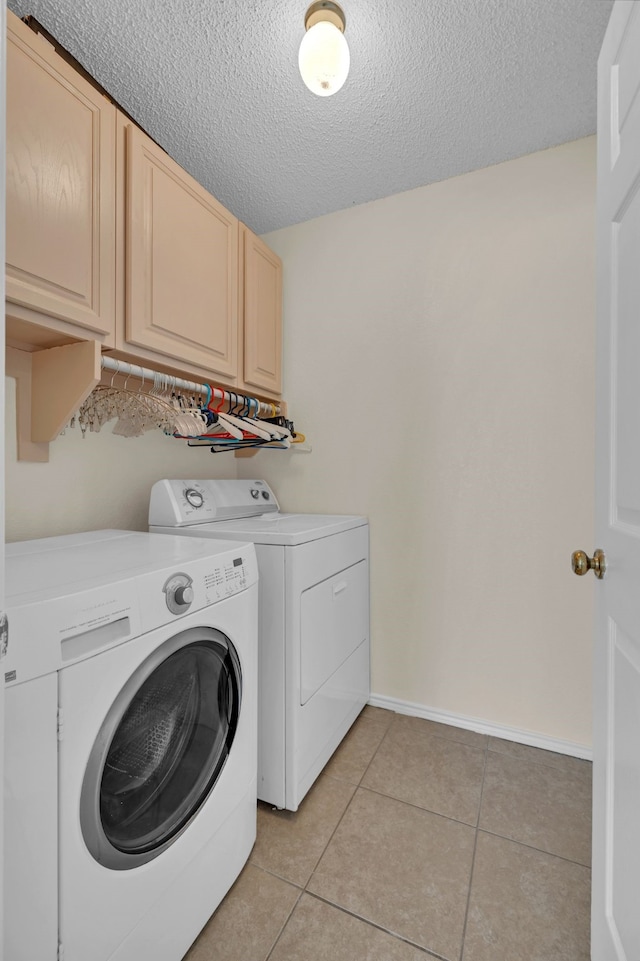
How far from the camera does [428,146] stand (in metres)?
1.81

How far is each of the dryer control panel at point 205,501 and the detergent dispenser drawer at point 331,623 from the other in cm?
57

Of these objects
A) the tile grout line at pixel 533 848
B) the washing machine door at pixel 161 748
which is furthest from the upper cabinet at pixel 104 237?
the tile grout line at pixel 533 848

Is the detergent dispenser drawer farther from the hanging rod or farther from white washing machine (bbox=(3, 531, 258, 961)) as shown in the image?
the hanging rod

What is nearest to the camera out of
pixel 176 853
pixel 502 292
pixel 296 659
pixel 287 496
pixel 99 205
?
pixel 176 853

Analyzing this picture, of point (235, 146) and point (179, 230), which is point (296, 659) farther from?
point (235, 146)

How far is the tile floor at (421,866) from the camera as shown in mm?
1090

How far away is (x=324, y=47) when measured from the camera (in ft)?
3.91

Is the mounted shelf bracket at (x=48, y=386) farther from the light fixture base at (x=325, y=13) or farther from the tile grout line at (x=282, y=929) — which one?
the tile grout line at (x=282, y=929)

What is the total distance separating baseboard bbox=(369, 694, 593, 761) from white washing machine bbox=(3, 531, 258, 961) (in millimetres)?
989

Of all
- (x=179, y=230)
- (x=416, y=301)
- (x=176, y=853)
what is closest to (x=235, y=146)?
(x=179, y=230)

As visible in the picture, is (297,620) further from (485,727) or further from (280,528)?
(485,727)

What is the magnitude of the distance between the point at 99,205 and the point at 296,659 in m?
1.54

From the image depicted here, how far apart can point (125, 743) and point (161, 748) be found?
5.4 inches

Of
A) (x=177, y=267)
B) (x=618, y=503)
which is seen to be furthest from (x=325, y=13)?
(x=618, y=503)
